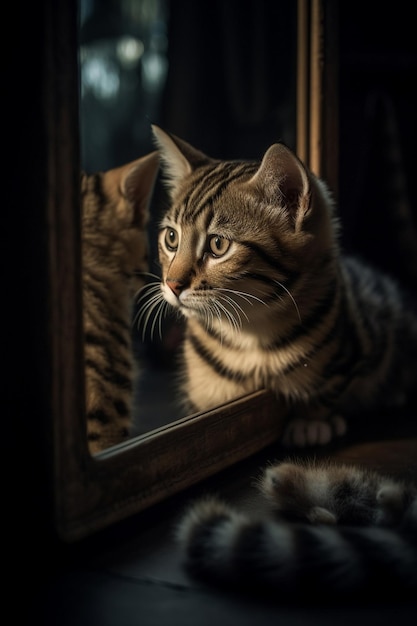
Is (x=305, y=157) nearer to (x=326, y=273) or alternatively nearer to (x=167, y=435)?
(x=326, y=273)

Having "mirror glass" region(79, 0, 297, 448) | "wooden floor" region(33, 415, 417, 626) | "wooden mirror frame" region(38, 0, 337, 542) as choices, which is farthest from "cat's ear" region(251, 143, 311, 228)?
"mirror glass" region(79, 0, 297, 448)

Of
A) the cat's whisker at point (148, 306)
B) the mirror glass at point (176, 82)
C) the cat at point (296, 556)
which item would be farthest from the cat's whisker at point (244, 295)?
the mirror glass at point (176, 82)

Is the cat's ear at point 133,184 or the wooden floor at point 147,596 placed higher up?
the cat's ear at point 133,184

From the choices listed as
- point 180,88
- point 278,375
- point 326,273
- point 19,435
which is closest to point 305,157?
point 326,273

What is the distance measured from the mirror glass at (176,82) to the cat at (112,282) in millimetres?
718

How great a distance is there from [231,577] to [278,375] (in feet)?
2.32

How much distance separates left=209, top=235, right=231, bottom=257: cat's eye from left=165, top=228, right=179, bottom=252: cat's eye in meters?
0.11

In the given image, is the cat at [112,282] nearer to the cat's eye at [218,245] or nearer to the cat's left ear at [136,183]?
the cat's left ear at [136,183]

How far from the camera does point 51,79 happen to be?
3.28ft

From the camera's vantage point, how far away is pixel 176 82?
2635mm

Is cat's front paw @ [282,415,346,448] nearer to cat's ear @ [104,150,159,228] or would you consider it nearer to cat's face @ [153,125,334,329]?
cat's face @ [153,125,334,329]

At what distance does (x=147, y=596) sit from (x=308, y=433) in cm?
74

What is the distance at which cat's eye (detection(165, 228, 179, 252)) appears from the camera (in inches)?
62.8

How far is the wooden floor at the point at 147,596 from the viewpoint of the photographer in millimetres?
951
